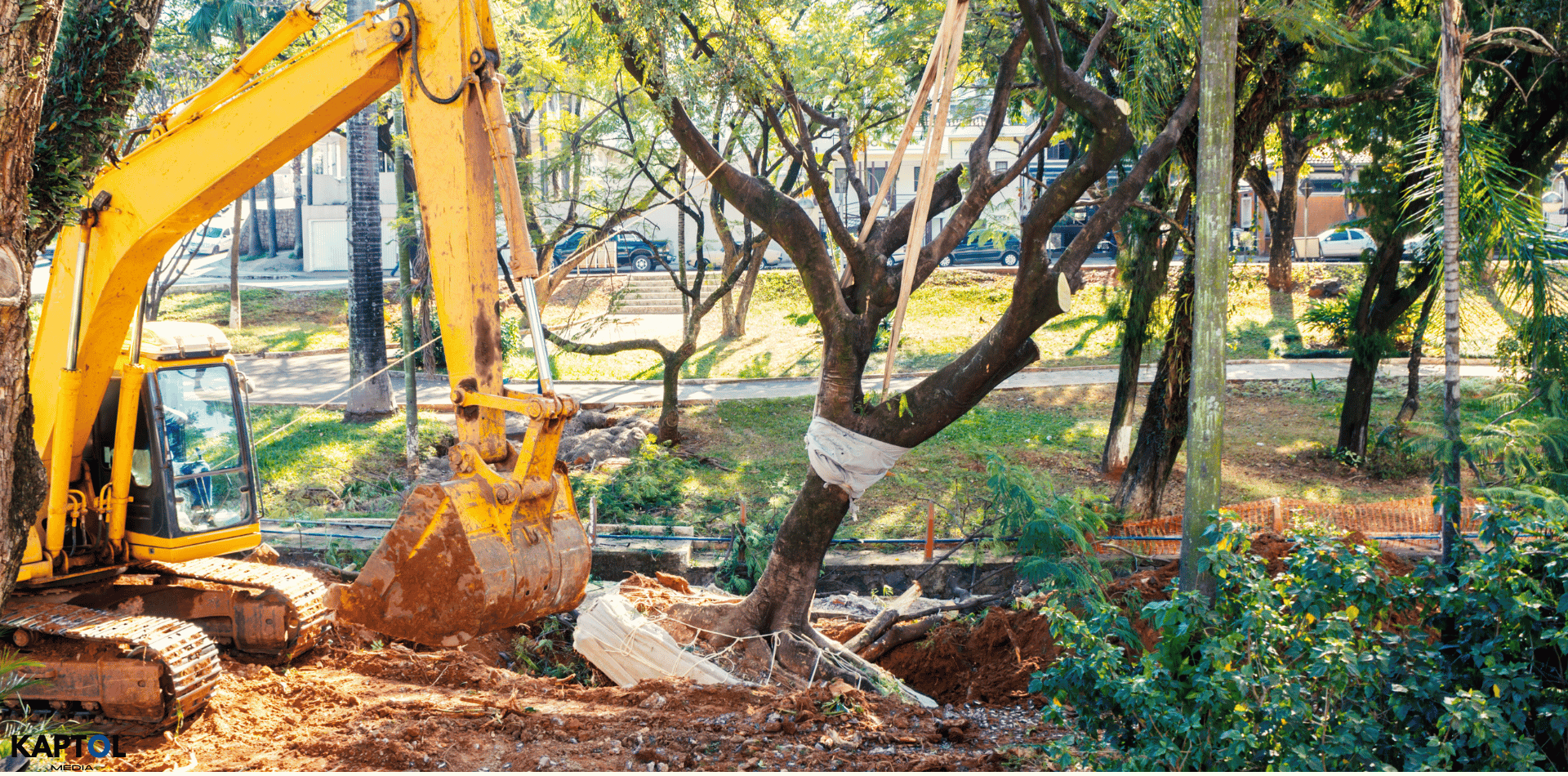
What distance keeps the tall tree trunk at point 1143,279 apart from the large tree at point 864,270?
3.41 m

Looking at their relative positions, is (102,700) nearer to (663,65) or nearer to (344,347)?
(663,65)

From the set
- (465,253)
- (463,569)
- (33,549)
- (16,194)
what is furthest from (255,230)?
(463,569)

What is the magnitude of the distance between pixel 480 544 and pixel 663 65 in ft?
17.2

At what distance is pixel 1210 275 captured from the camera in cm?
A: 662

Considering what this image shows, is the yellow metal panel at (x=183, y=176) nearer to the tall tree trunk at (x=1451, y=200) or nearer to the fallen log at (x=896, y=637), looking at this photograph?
the fallen log at (x=896, y=637)

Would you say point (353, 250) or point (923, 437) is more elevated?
point (353, 250)

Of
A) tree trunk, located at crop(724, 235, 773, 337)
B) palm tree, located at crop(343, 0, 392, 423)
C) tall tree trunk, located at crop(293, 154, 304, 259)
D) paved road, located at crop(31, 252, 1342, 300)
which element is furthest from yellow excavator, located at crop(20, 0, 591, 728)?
tall tree trunk, located at crop(293, 154, 304, 259)

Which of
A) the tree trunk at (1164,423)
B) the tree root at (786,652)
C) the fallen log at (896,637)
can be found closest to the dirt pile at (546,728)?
the tree root at (786,652)

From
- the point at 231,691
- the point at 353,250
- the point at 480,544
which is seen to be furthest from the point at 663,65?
the point at 353,250

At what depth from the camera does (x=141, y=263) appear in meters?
6.99

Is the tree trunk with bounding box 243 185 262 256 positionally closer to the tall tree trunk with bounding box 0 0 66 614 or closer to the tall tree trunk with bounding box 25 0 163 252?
the tall tree trunk with bounding box 25 0 163 252

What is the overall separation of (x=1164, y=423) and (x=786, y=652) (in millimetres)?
5910

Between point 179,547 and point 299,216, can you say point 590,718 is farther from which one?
point 299,216

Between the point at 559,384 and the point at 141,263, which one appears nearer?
the point at 141,263
